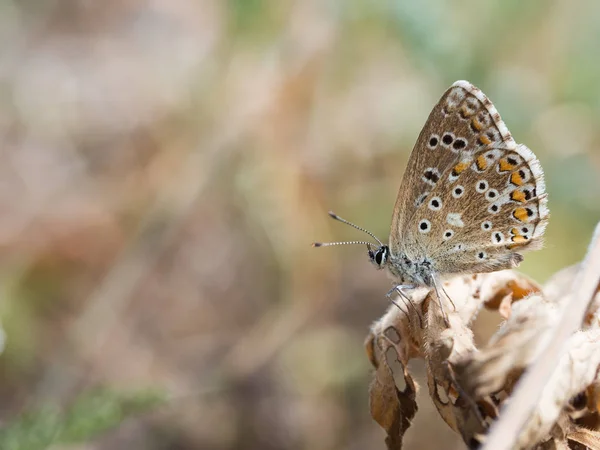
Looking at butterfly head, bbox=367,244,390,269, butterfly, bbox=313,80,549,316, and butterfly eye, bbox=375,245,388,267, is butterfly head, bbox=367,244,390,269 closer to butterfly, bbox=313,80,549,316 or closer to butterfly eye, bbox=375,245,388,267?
butterfly eye, bbox=375,245,388,267

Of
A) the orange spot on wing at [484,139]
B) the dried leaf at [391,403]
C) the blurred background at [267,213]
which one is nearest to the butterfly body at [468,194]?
the orange spot on wing at [484,139]

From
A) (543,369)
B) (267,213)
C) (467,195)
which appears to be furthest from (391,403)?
(267,213)

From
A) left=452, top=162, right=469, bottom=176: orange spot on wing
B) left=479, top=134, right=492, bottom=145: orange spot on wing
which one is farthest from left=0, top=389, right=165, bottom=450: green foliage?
left=479, top=134, right=492, bottom=145: orange spot on wing

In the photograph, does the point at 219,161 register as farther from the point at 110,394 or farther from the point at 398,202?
the point at 110,394

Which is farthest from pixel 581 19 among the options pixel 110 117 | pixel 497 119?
pixel 110 117

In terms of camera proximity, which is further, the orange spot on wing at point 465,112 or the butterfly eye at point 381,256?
the butterfly eye at point 381,256

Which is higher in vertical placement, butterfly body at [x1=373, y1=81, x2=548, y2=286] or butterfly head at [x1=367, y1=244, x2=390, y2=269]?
butterfly body at [x1=373, y1=81, x2=548, y2=286]

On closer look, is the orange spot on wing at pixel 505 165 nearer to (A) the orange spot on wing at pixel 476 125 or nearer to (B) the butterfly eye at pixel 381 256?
(A) the orange spot on wing at pixel 476 125
